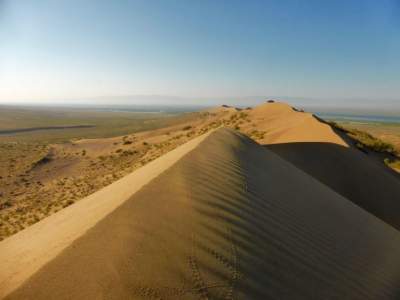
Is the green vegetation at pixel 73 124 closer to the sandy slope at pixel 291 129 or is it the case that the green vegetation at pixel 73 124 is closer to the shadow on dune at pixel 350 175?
the sandy slope at pixel 291 129

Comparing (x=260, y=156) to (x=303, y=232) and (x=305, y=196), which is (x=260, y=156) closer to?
(x=305, y=196)

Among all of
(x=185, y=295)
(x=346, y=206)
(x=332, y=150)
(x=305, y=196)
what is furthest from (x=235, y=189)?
(x=332, y=150)

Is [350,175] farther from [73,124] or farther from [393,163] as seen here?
[73,124]

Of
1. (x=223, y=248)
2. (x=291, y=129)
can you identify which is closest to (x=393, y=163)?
(x=291, y=129)

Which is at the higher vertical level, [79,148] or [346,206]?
[346,206]

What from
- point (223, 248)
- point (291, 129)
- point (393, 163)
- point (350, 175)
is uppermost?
point (291, 129)

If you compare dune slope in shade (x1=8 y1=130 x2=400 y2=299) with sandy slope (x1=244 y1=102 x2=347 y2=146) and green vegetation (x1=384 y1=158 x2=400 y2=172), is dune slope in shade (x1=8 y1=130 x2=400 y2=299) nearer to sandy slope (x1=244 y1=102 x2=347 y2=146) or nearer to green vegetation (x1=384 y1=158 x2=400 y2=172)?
sandy slope (x1=244 y1=102 x2=347 y2=146)
